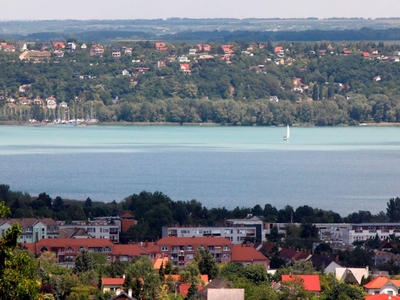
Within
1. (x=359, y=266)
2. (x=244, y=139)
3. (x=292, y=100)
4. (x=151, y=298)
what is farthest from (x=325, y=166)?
(x=292, y=100)

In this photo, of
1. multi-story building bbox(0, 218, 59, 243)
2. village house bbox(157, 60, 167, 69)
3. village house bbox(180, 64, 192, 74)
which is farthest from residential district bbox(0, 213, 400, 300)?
village house bbox(157, 60, 167, 69)

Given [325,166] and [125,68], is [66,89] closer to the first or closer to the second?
[125,68]

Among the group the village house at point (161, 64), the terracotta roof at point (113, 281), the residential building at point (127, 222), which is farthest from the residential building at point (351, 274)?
the village house at point (161, 64)

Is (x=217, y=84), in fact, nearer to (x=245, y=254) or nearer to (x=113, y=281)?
(x=245, y=254)

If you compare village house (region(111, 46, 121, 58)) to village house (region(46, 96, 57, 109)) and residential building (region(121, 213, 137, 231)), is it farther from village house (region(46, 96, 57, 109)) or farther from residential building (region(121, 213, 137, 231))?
residential building (region(121, 213, 137, 231))

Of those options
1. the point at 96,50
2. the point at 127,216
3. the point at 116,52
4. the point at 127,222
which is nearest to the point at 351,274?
the point at 127,222

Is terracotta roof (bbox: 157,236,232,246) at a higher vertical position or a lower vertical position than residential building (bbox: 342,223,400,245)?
higher

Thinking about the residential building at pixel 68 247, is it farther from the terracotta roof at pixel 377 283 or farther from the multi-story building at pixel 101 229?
the terracotta roof at pixel 377 283
